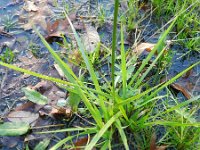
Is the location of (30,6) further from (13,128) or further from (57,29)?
(13,128)

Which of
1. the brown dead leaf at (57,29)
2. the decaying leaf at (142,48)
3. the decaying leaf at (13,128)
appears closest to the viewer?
the decaying leaf at (13,128)

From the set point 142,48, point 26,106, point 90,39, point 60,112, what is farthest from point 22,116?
point 142,48

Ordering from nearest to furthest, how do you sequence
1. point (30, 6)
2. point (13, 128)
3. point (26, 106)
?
point (13, 128) < point (26, 106) < point (30, 6)

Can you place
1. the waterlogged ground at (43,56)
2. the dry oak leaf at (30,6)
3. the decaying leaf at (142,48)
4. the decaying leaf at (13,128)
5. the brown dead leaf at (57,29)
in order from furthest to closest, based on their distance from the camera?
the dry oak leaf at (30,6), the brown dead leaf at (57,29), the decaying leaf at (142,48), the waterlogged ground at (43,56), the decaying leaf at (13,128)

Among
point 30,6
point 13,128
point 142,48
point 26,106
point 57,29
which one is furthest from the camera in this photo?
point 30,6

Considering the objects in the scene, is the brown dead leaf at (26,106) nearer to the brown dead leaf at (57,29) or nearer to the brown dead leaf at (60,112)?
the brown dead leaf at (60,112)

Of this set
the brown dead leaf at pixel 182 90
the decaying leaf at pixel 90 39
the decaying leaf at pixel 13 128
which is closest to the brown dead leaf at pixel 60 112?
the decaying leaf at pixel 13 128

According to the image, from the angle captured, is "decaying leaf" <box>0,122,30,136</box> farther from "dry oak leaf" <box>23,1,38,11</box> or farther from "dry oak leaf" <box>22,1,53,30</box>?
"dry oak leaf" <box>23,1,38,11</box>

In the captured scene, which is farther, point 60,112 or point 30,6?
point 30,6
